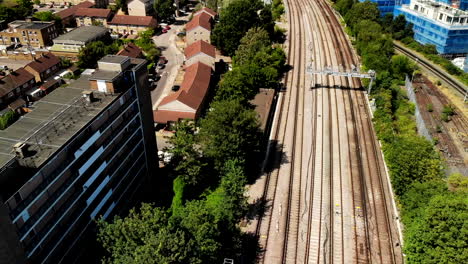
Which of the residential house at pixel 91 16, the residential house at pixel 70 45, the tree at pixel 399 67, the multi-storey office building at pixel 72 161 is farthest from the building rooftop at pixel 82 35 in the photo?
the tree at pixel 399 67

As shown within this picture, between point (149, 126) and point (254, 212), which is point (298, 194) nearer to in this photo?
point (254, 212)

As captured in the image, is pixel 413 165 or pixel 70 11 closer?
pixel 413 165

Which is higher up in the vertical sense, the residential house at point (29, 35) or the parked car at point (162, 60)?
the residential house at point (29, 35)

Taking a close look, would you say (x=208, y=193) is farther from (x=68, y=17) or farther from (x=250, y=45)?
(x=68, y=17)

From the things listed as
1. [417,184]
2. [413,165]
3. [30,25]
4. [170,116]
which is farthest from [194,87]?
[30,25]

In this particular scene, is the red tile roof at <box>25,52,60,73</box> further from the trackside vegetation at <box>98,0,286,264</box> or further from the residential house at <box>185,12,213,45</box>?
the trackside vegetation at <box>98,0,286,264</box>

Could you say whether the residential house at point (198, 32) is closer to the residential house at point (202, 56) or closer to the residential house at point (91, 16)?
the residential house at point (202, 56)

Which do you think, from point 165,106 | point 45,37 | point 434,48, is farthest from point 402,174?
point 45,37
